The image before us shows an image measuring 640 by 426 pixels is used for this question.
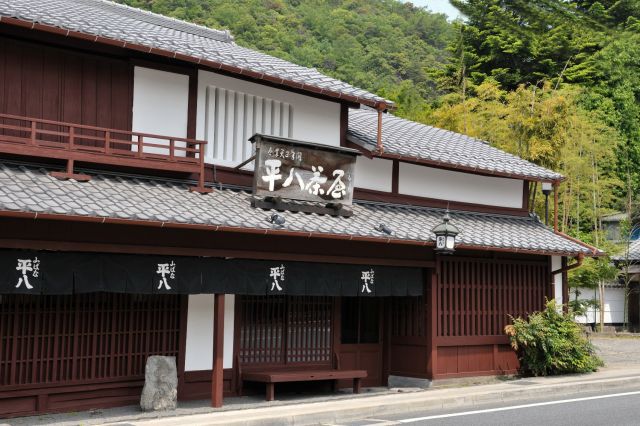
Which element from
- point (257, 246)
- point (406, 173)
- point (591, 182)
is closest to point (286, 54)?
point (591, 182)

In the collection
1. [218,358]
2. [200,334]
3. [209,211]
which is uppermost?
[209,211]

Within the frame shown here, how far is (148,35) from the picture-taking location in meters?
14.2

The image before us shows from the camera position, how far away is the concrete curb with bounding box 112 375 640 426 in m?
11.4

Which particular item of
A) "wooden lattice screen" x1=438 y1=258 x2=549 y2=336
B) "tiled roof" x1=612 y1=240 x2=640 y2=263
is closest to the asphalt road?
"wooden lattice screen" x1=438 y1=258 x2=549 y2=336

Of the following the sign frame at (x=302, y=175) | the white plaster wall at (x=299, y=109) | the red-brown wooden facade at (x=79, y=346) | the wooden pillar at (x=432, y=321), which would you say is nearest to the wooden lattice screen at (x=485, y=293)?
the wooden pillar at (x=432, y=321)

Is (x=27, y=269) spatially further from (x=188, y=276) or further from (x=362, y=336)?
(x=362, y=336)

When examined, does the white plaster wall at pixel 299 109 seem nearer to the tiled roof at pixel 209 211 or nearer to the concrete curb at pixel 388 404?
the tiled roof at pixel 209 211

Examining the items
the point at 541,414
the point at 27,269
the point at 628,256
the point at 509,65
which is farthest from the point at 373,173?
the point at 509,65

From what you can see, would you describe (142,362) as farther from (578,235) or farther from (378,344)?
(578,235)

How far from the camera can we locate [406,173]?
17.3 m

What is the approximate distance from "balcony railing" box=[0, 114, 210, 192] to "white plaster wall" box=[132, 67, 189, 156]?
0.18 m

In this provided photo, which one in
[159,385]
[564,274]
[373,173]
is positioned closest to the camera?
[159,385]

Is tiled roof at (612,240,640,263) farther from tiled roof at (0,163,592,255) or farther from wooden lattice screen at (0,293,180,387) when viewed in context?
wooden lattice screen at (0,293,180,387)

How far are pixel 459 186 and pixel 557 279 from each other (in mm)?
3398
